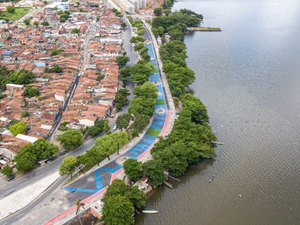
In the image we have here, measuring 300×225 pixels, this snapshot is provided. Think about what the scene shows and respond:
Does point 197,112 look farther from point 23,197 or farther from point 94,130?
point 23,197

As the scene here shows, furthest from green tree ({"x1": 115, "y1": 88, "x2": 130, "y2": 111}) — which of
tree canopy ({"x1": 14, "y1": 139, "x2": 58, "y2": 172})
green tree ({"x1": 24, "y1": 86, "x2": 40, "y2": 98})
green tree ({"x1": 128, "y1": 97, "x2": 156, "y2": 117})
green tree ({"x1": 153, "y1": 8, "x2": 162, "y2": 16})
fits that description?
green tree ({"x1": 153, "y1": 8, "x2": 162, "y2": 16})

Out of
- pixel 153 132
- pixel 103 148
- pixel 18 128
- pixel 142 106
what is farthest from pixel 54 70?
pixel 103 148

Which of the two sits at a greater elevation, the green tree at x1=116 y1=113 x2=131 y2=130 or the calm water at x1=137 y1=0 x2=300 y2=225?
the green tree at x1=116 y1=113 x2=131 y2=130

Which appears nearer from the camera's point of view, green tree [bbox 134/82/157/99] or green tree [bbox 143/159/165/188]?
green tree [bbox 143/159/165/188]

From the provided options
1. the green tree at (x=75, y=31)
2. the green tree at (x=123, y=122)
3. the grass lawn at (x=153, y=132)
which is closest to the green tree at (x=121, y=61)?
the green tree at (x=123, y=122)

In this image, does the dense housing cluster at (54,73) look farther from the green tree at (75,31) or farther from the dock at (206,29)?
the dock at (206,29)

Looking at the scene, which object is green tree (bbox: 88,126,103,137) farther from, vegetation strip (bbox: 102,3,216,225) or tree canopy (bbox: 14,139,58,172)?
vegetation strip (bbox: 102,3,216,225)
